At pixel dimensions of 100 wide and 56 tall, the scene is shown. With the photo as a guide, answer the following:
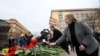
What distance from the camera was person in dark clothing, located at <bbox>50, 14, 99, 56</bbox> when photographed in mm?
7387

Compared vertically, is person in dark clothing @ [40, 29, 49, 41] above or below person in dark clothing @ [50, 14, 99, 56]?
below

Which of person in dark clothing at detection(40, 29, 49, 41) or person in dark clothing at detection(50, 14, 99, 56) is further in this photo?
person in dark clothing at detection(40, 29, 49, 41)

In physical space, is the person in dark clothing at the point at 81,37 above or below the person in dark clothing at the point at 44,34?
above

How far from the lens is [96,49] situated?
Answer: 7.51m

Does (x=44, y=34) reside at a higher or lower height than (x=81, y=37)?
lower

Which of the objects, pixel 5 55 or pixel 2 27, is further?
pixel 2 27

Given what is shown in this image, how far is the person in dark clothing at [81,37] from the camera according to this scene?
7.39 m

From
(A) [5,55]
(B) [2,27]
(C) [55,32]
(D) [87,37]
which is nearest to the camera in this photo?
(A) [5,55]

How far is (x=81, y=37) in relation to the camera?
744 cm

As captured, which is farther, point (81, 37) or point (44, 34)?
point (44, 34)

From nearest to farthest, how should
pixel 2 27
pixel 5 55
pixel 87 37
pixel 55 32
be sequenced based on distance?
pixel 5 55, pixel 2 27, pixel 87 37, pixel 55 32

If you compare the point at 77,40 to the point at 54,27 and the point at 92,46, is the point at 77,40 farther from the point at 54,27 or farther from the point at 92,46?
the point at 54,27

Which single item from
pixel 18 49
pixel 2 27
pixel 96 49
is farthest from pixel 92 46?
pixel 18 49

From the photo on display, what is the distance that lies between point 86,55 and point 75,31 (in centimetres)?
52
